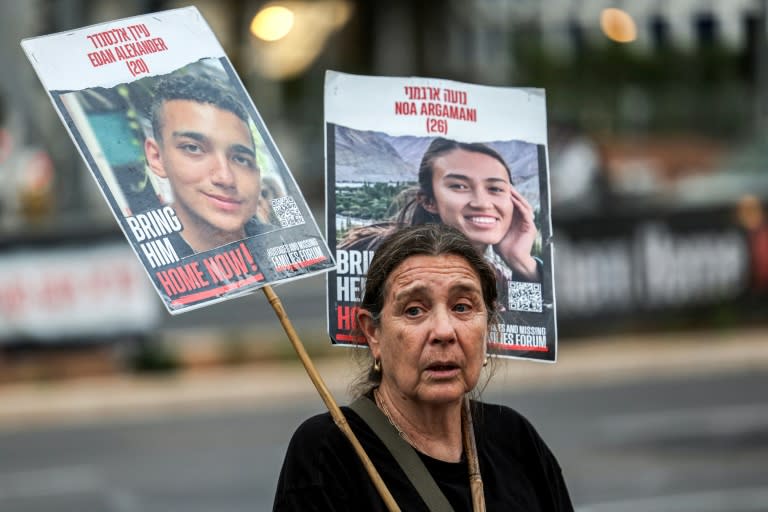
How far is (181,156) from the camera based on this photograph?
3158 mm

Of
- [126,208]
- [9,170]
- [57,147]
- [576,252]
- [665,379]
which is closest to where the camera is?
[126,208]

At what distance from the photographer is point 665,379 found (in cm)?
1529

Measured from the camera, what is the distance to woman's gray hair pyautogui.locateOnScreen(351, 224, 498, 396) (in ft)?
10.2

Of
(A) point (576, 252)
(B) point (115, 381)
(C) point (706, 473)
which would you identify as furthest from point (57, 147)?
(C) point (706, 473)

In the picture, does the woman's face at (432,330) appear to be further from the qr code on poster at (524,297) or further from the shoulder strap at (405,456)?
the qr code on poster at (524,297)

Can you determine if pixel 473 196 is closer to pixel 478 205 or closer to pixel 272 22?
pixel 478 205

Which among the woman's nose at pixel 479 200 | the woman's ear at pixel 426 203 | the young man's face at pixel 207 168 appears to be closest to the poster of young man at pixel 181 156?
the young man's face at pixel 207 168

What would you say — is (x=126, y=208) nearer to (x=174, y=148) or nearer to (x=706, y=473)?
(x=174, y=148)

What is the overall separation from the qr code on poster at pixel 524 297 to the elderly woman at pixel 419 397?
8.3 inches

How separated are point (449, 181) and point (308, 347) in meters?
12.5

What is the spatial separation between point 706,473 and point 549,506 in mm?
7807

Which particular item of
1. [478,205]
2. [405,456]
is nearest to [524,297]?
[478,205]

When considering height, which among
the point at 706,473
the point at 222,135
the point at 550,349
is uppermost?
the point at 222,135

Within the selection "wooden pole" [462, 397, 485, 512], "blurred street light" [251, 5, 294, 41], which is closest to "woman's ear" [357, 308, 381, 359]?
"wooden pole" [462, 397, 485, 512]
